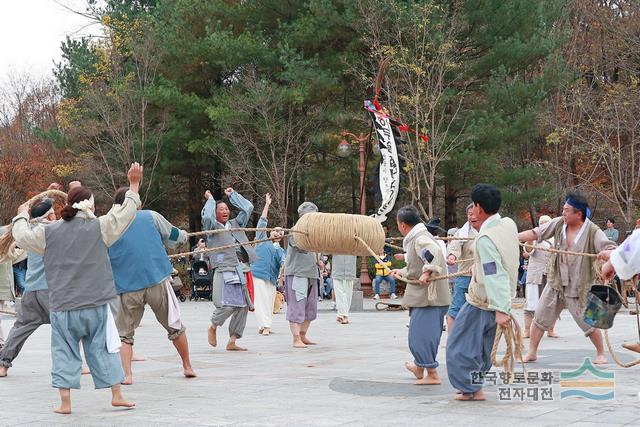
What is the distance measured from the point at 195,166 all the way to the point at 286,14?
664cm

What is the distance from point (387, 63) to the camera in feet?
Answer: 82.9

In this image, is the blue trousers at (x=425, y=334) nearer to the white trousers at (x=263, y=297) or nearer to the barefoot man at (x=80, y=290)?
the barefoot man at (x=80, y=290)

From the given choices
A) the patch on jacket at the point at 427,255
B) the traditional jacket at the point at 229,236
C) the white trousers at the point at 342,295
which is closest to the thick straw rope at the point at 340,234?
the patch on jacket at the point at 427,255

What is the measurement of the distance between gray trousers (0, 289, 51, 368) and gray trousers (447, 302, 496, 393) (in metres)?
4.13

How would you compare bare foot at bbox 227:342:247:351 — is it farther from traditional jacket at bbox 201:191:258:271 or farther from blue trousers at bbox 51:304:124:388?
blue trousers at bbox 51:304:124:388

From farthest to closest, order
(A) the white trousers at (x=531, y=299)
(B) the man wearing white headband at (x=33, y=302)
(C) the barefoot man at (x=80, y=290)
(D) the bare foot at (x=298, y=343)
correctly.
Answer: (A) the white trousers at (x=531, y=299) < (D) the bare foot at (x=298, y=343) < (B) the man wearing white headband at (x=33, y=302) < (C) the barefoot man at (x=80, y=290)

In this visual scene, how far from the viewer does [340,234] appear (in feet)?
30.5

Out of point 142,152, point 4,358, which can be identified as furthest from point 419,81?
point 4,358

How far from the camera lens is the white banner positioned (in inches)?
826

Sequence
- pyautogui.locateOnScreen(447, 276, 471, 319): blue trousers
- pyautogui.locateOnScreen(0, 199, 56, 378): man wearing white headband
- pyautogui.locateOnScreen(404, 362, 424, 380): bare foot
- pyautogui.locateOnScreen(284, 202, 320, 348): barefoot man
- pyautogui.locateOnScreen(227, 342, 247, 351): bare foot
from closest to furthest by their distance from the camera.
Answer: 1. pyautogui.locateOnScreen(404, 362, 424, 380): bare foot
2. pyautogui.locateOnScreen(0, 199, 56, 378): man wearing white headband
3. pyautogui.locateOnScreen(447, 276, 471, 319): blue trousers
4. pyautogui.locateOnScreen(227, 342, 247, 351): bare foot
5. pyautogui.locateOnScreen(284, 202, 320, 348): barefoot man

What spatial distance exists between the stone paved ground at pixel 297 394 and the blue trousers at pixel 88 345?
11.5 inches

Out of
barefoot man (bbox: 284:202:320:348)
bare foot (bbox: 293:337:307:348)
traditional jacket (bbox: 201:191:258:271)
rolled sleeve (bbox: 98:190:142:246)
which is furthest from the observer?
barefoot man (bbox: 284:202:320:348)

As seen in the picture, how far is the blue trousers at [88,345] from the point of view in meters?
7.21

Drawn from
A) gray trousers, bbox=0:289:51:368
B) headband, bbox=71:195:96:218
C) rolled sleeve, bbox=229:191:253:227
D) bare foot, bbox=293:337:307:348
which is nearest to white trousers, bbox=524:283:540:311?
bare foot, bbox=293:337:307:348
